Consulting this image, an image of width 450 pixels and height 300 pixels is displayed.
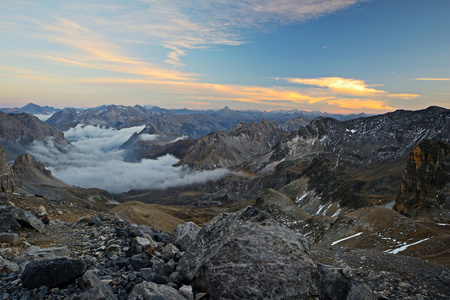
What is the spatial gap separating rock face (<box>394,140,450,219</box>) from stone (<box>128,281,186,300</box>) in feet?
264

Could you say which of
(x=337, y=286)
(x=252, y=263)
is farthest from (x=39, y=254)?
(x=337, y=286)

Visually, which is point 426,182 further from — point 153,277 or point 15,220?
point 15,220

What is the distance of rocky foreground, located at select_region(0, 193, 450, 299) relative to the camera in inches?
383

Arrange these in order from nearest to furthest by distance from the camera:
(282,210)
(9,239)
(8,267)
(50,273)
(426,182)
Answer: (50,273), (8,267), (9,239), (426,182), (282,210)

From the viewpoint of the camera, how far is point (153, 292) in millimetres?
9781

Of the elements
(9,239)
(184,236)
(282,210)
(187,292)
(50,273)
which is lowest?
(282,210)

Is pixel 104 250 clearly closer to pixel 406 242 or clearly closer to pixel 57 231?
pixel 57 231

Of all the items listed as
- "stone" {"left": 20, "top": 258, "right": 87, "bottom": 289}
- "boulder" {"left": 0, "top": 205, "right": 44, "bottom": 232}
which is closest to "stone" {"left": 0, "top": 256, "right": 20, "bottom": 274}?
"stone" {"left": 20, "top": 258, "right": 87, "bottom": 289}

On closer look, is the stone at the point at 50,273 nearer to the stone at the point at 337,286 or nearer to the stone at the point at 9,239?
the stone at the point at 9,239

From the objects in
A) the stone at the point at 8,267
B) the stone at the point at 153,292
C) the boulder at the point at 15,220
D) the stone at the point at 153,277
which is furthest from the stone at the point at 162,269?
the boulder at the point at 15,220

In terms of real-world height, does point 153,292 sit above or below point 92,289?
below

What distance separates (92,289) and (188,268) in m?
4.16

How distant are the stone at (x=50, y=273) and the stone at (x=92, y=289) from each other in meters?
0.51

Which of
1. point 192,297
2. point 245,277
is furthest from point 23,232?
point 245,277
